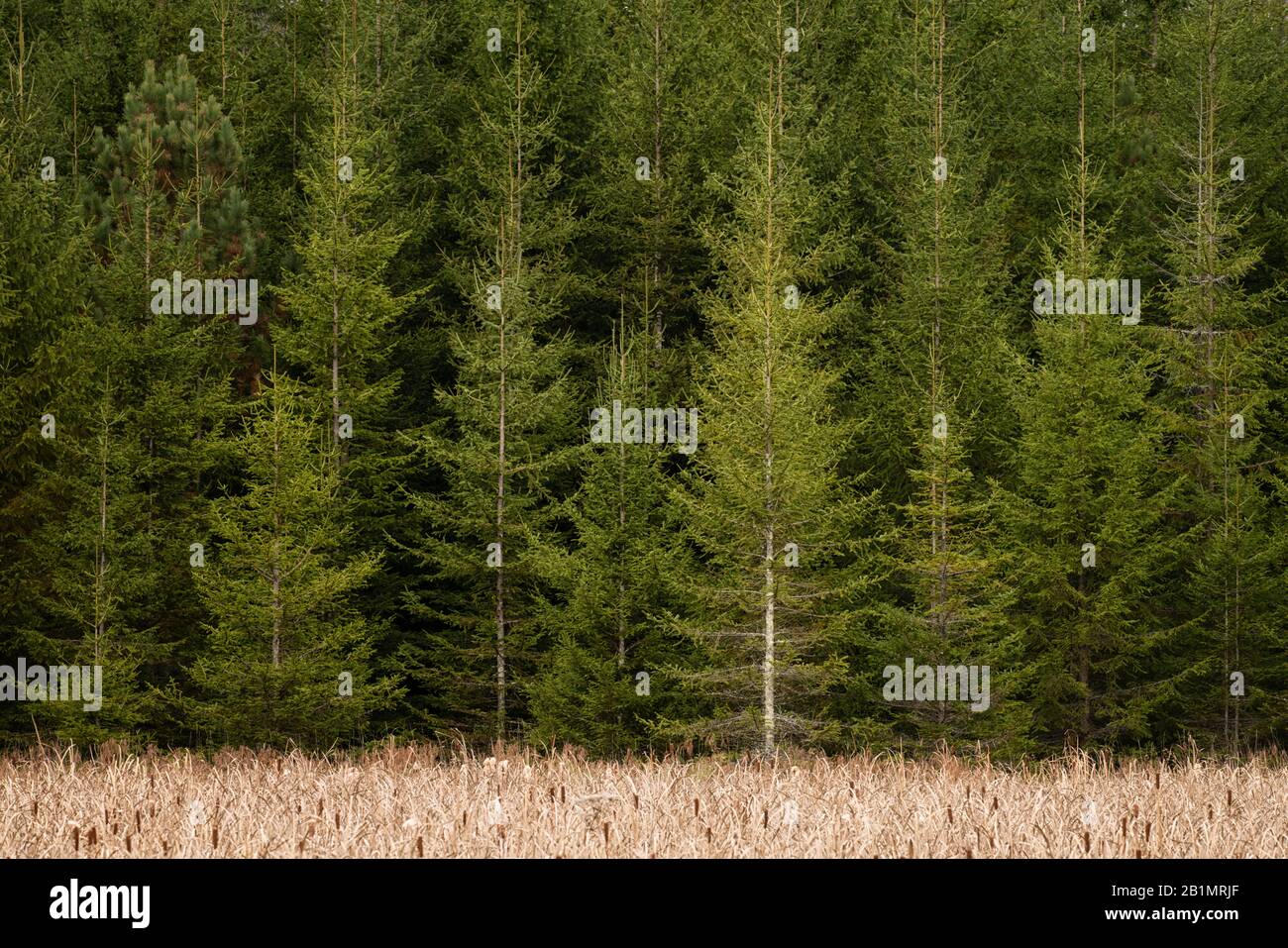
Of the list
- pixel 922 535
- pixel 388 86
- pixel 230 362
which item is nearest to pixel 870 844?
pixel 922 535

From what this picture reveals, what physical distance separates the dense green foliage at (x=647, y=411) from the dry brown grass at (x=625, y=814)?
42.2 feet

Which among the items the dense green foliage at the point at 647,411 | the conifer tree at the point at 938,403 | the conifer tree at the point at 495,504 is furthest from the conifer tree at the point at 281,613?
the conifer tree at the point at 938,403

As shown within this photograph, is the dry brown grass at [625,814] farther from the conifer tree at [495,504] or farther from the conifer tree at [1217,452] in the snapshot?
the conifer tree at [1217,452]

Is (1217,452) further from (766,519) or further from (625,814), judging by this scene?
(625,814)

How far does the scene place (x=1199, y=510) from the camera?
27.0 meters

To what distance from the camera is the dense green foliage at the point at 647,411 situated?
24312 millimetres

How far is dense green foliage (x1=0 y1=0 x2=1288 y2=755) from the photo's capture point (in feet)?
79.8

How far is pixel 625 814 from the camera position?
23.3ft

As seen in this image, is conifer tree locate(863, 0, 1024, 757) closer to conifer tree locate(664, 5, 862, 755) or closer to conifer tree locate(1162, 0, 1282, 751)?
conifer tree locate(664, 5, 862, 755)

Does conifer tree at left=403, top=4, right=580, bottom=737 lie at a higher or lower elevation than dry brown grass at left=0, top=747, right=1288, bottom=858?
higher

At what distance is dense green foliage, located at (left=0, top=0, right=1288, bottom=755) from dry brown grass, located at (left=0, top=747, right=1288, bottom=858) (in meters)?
12.9

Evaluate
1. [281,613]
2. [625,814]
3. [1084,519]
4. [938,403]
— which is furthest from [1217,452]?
[625,814]

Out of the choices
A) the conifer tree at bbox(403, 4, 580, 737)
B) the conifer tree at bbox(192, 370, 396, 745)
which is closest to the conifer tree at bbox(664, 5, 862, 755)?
the conifer tree at bbox(403, 4, 580, 737)

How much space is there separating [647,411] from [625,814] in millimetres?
19730
